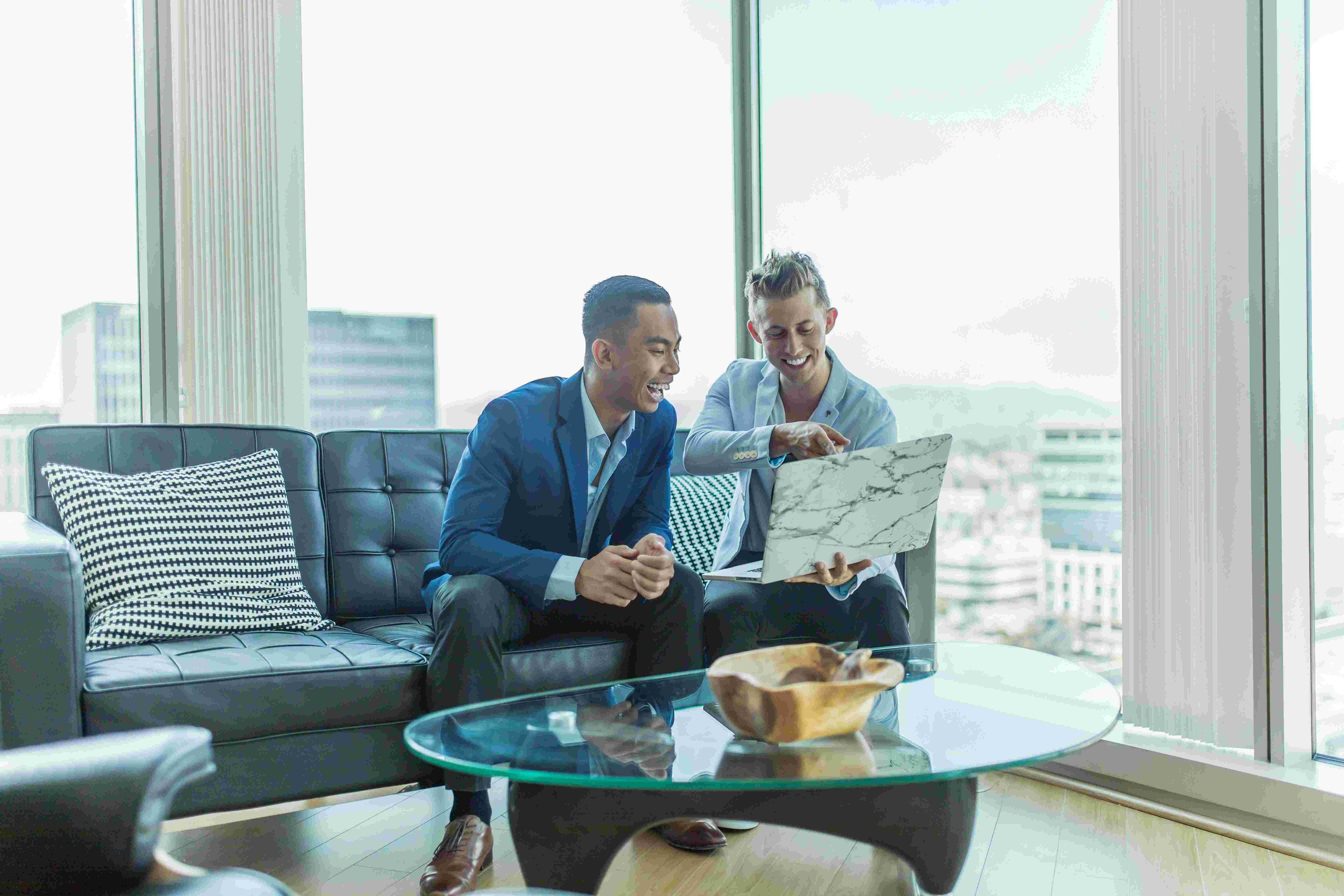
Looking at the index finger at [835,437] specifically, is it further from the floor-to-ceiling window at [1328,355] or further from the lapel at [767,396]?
the floor-to-ceiling window at [1328,355]

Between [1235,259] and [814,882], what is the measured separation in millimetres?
1528

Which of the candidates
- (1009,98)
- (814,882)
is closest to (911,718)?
(814,882)

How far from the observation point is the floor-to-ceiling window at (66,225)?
2602 mm

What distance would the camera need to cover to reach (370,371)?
3.04m

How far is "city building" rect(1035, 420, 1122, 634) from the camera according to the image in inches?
95.8

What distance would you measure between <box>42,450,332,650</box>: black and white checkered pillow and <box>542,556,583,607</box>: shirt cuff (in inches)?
23.3

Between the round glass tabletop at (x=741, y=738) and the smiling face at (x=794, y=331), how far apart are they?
31.5 inches

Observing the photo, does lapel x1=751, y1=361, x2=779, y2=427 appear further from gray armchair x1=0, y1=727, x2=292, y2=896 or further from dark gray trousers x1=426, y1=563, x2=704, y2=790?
gray armchair x1=0, y1=727, x2=292, y2=896

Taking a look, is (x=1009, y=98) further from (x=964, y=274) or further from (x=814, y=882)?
(x=814, y=882)

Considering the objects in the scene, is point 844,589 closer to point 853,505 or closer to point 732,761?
point 853,505

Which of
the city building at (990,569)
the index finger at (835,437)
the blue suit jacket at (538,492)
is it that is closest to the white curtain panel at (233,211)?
the blue suit jacket at (538,492)

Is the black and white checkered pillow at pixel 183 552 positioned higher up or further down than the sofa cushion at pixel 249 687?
higher up

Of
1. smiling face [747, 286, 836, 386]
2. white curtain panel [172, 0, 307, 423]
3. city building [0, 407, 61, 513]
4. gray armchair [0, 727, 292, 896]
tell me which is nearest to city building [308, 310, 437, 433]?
white curtain panel [172, 0, 307, 423]

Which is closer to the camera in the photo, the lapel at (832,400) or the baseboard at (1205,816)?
the baseboard at (1205,816)
